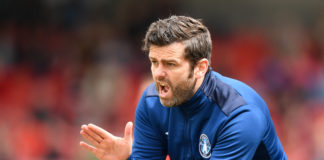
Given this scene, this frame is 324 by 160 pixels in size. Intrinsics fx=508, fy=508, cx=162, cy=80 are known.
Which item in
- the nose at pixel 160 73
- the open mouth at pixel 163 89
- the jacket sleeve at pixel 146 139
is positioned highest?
the nose at pixel 160 73

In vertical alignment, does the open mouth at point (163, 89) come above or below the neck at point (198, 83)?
above

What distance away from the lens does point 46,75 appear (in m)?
6.86

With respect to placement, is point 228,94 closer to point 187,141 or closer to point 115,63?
point 187,141

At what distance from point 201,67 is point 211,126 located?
1.09 ft

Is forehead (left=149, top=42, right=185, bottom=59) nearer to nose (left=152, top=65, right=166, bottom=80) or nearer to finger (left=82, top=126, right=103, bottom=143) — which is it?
nose (left=152, top=65, right=166, bottom=80)

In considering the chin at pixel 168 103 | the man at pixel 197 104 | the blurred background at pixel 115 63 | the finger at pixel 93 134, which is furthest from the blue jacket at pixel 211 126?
the blurred background at pixel 115 63

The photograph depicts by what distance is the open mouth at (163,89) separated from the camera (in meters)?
2.78

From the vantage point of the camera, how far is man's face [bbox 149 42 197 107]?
2713mm

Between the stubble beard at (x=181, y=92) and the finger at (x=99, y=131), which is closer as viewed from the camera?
the stubble beard at (x=181, y=92)

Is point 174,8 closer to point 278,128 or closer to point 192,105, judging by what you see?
point 278,128

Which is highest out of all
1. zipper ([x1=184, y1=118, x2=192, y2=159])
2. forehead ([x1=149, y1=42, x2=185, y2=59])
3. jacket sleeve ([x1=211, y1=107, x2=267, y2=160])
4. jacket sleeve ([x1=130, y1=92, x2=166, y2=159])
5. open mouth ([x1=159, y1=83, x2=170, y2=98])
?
forehead ([x1=149, y1=42, x2=185, y2=59])

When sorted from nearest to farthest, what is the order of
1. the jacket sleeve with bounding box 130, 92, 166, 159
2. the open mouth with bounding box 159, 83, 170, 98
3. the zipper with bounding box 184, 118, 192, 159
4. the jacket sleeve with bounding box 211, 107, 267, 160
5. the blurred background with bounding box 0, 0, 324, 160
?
the jacket sleeve with bounding box 211, 107, 267, 160, the open mouth with bounding box 159, 83, 170, 98, the zipper with bounding box 184, 118, 192, 159, the jacket sleeve with bounding box 130, 92, 166, 159, the blurred background with bounding box 0, 0, 324, 160

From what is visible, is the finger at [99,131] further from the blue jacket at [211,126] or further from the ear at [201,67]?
the ear at [201,67]

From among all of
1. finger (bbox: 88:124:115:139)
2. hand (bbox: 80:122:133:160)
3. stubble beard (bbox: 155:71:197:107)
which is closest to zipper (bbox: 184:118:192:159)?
stubble beard (bbox: 155:71:197:107)
